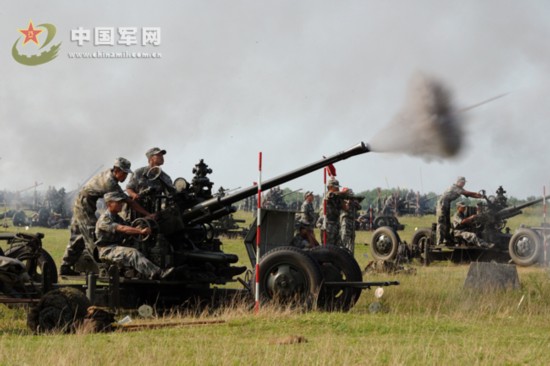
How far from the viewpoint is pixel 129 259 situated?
1174 cm

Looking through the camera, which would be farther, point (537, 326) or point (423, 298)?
point (423, 298)

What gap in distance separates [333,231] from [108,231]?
814 cm

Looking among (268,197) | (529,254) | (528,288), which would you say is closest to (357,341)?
(528,288)

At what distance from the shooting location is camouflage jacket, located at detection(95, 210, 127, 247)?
38.4ft

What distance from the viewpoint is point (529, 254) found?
875 inches

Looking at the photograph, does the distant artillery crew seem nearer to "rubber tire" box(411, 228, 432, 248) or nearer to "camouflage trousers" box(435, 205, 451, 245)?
"rubber tire" box(411, 228, 432, 248)

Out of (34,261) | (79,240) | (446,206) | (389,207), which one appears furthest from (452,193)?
(389,207)

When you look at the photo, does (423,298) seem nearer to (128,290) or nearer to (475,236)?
(128,290)

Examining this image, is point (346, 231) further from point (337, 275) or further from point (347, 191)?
point (337, 275)

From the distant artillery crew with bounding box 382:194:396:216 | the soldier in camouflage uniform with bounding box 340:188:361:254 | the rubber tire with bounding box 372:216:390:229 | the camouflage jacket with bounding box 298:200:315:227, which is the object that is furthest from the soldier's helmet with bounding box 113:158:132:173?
the distant artillery crew with bounding box 382:194:396:216

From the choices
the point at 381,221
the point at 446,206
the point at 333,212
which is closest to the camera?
the point at 333,212

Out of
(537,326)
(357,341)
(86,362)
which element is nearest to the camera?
(86,362)

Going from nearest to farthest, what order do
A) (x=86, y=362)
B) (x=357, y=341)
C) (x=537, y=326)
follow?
(x=86, y=362)
(x=357, y=341)
(x=537, y=326)

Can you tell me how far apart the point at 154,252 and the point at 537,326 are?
515 cm
